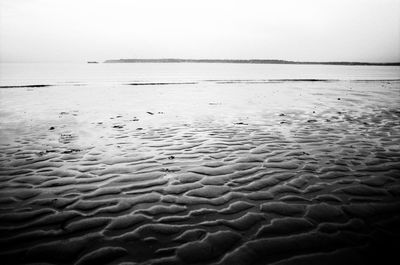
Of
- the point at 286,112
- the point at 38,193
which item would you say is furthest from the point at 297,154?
the point at 286,112

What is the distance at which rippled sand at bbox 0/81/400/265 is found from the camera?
3.86 m

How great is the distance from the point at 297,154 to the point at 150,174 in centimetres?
442

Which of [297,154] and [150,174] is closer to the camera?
[150,174]

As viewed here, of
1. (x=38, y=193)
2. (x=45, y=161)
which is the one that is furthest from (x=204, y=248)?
(x=45, y=161)

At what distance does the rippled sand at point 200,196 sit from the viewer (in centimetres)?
386

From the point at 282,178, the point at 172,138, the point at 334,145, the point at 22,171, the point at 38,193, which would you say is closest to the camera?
the point at 38,193

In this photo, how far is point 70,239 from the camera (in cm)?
409

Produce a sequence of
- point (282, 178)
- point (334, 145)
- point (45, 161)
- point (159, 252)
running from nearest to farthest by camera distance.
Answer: point (159, 252)
point (282, 178)
point (45, 161)
point (334, 145)

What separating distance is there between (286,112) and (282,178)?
33.8 feet

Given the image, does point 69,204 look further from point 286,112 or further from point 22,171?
point 286,112

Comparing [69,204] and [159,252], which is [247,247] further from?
[69,204]

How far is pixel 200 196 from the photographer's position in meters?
5.45

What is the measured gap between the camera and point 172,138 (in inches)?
399

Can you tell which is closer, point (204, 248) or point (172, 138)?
point (204, 248)
